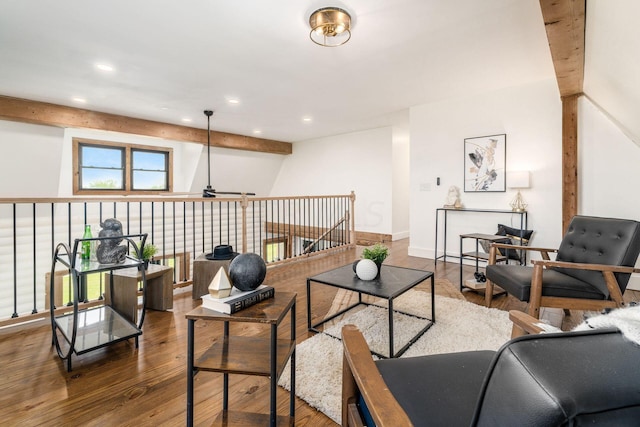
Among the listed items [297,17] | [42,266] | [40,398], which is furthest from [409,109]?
[42,266]

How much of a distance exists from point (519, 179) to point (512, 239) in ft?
2.56

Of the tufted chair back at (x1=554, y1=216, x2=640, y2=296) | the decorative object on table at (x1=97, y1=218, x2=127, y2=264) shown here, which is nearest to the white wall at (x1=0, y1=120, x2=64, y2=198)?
the decorative object on table at (x1=97, y1=218, x2=127, y2=264)

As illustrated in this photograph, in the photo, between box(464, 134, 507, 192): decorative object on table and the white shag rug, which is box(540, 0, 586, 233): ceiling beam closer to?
box(464, 134, 507, 192): decorative object on table

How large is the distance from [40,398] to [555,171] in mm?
5013

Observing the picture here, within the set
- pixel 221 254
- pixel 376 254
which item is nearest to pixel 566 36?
pixel 376 254

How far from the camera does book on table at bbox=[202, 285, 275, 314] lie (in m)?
1.20

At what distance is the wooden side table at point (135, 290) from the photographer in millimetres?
2369

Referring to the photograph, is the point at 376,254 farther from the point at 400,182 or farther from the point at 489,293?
the point at 400,182

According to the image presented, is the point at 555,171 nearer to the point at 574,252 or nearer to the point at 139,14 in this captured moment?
the point at 574,252

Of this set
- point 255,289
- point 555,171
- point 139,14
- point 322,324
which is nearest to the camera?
point 255,289

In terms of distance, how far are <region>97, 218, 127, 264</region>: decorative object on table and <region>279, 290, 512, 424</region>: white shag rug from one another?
1297mm

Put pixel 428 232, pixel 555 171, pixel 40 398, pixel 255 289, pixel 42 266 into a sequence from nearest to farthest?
pixel 255 289 < pixel 40 398 < pixel 555 171 < pixel 428 232 < pixel 42 266

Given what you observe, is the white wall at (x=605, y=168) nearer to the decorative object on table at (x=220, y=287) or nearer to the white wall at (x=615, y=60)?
the white wall at (x=615, y=60)

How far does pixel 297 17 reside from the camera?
2383 mm
